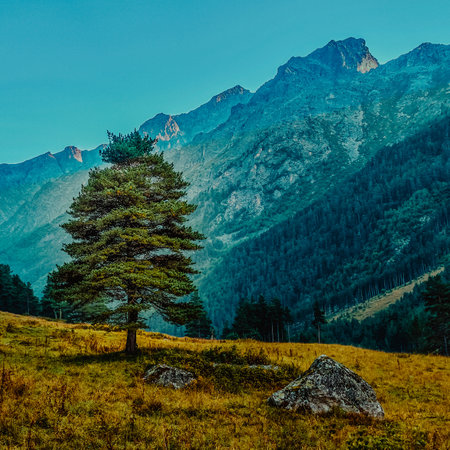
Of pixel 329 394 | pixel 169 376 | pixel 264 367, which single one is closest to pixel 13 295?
pixel 169 376

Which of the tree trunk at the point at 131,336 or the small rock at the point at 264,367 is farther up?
the tree trunk at the point at 131,336

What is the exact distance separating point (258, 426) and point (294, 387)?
2416 mm

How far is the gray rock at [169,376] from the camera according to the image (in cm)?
1170

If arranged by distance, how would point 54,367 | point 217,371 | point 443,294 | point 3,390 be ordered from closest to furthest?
point 3,390 → point 54,367 → point 217,371 → point 443,294

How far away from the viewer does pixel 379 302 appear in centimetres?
18125

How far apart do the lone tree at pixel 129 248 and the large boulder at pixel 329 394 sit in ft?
24.8

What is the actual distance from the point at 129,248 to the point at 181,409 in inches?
388

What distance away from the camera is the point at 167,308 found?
16359 mm

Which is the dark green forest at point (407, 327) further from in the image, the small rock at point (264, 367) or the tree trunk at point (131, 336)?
the tree trunk at point (131, 336)

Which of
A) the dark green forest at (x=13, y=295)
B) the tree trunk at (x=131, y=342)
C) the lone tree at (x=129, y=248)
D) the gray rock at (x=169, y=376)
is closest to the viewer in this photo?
the gray rock at (x=169, y=376)

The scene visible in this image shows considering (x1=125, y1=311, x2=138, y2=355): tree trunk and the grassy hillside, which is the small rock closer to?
the grassy hillside

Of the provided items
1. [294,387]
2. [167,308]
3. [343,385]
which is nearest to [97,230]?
[167,308]

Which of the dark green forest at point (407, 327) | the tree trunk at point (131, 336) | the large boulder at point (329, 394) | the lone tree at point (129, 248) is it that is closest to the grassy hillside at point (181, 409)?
the large boulder at point (329, 394)

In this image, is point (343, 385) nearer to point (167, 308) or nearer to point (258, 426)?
point (258, 426)
